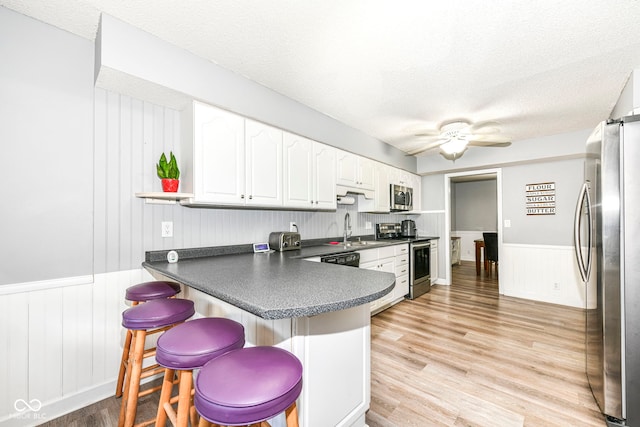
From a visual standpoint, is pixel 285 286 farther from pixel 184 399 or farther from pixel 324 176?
pixel 324 176

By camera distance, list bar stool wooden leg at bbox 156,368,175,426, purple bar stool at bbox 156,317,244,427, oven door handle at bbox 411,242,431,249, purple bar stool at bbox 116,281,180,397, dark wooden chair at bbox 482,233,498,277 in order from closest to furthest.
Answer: purple bar stool at bbox 156,317,244,427 → bar stool wooden leg at bbox 156,368,175,426 → purple bar stool at bbox 116,281,180,397 → oven door handle at bbox 411,242,431,249 → dark wooden chair at bbox 482,233,498,277

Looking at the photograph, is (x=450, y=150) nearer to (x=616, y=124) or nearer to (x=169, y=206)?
(x=616, y=124)

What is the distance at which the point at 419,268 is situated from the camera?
406 centimetres

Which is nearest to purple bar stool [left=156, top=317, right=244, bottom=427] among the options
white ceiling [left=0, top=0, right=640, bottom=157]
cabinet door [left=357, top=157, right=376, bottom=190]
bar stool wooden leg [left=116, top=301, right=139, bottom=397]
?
bar stool wooden leg [left=116, top=301, right=139, bottom=397]

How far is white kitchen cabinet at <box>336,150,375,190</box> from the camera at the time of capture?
10.6 ft

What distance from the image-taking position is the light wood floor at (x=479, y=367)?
1.64 meters

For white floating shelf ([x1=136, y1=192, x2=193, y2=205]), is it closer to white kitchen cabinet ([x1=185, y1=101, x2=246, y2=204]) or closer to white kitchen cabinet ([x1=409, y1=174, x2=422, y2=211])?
white kitchen cabinet ([x1=185, y1=101, x2=246, y2=204])

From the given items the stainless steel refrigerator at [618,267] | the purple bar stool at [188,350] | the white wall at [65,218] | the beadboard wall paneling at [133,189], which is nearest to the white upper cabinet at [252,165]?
the beadboard wall paneling at [133,189]

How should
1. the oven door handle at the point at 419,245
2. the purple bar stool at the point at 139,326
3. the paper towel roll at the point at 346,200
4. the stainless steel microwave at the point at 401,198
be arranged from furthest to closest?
the stainless steel microwave at the point at 401,198 < the oven door handle at the point at 419,245 < the paper towel roll at the point at 346,200 < the purple bar stool at the point at 139,326

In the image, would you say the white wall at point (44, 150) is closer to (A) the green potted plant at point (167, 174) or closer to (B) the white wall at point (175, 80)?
(B) the white wall at point (175, 80)

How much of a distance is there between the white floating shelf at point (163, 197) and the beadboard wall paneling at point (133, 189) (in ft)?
0.13

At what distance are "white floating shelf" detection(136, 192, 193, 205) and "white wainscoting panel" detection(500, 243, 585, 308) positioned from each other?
464 centimetres

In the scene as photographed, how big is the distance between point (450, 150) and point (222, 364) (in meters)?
3.39

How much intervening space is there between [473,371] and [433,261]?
2.66m
